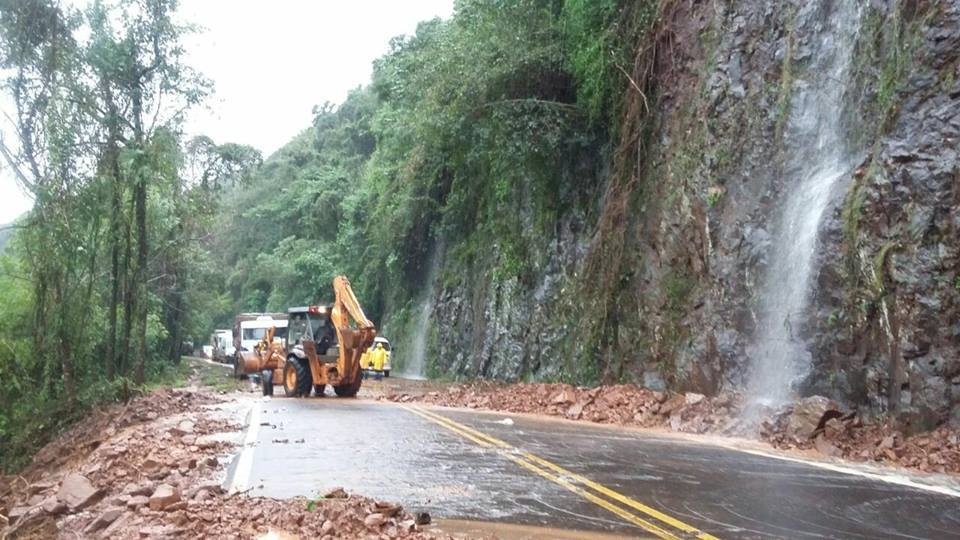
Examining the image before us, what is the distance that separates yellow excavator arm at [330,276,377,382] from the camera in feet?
69.9

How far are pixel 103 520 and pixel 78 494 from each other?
1629 mm

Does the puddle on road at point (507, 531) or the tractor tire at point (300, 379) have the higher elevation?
the tractor tire at point (300, 379)

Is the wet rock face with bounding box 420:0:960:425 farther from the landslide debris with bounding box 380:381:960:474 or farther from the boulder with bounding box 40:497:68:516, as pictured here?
Answer: the boulder with bounding box 40:497:68:516

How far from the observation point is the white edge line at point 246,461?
28.6 ft

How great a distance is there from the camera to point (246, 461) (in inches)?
412

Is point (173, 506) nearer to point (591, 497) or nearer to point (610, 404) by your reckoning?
point (591, 497)

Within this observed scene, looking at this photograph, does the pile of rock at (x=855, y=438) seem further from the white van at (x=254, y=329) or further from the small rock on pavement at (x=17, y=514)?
the white van at (x=254, y=329)

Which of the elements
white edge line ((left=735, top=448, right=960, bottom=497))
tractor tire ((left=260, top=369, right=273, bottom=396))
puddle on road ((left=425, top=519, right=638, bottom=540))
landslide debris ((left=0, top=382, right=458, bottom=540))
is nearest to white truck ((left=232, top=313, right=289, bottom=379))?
tractor tire ((left=260, top=369, right=273, bottom=396))

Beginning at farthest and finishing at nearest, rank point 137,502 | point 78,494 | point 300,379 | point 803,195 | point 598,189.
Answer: point 598,189 → point 300,379 → point 803,195 → point 78,494 → point 137,502

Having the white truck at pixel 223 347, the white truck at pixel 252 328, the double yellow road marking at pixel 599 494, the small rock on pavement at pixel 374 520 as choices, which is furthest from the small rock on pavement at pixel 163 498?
the white truck at pixel 223 347

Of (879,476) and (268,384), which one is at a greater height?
(268,384)

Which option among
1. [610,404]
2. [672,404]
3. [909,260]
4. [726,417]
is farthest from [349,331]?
[909,260]

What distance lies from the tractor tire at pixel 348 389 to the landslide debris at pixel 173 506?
27.3 ft

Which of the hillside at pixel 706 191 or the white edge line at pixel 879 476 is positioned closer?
the white edge line at pixel 879 476
